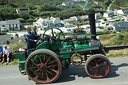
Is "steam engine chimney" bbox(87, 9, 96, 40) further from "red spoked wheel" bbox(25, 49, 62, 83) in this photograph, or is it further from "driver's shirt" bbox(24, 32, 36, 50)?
"driver's shirt" bbox(24, 32, 36, 50)

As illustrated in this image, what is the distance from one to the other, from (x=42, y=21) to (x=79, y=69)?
82.3m

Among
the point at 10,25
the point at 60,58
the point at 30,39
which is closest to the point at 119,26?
the point at 10,25

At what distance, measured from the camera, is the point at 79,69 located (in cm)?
636

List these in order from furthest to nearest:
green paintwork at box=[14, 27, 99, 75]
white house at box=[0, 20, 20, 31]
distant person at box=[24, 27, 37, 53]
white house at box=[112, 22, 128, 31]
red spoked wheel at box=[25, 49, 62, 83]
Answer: white house at box=[0, 20, 20, 31] < white house at box=[112, 22, 128, 31] < distant person at box=[24, 27, 37, 53] < green paintwork at box=[14, 27, 99, 75] < red spoked wheel at box=[25, 49, 62, 83]

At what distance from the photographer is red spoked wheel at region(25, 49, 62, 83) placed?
16.8 ft

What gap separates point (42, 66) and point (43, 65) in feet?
0.15

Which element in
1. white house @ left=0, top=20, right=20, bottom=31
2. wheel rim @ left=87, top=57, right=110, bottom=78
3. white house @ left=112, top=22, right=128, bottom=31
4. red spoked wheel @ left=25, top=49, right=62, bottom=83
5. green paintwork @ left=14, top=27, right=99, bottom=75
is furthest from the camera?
white house @ left=0, top=20, right=20, bottom=31

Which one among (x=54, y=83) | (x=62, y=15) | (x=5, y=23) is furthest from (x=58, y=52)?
(x=62, y=15)

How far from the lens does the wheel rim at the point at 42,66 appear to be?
5.21 metres

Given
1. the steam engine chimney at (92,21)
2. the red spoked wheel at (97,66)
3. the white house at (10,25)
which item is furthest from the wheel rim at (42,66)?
the white house at (10,25)

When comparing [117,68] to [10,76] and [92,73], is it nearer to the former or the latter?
[92,73]

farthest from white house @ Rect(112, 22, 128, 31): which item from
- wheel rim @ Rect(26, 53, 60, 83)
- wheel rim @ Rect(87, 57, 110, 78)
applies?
wheel rim @ Rect(26, 53, 60, 83)

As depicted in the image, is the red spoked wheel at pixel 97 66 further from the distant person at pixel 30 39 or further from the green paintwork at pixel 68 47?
the distant person at pixel 30 39

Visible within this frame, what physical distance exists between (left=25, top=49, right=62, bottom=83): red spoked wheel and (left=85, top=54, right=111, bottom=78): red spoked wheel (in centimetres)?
95
